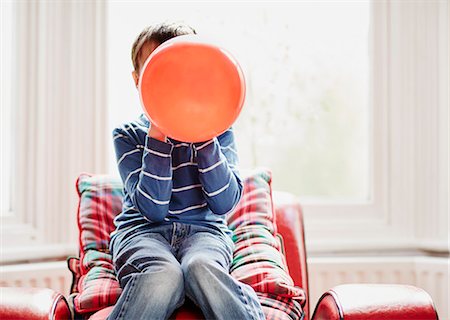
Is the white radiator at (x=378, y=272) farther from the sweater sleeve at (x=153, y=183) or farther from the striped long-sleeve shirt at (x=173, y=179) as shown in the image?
the sweater sleeve at (x=153, y=183)

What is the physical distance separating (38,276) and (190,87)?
1.16 metres

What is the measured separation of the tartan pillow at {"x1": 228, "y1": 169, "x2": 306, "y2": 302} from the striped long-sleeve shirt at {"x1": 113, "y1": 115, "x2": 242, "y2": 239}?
4.3 inches

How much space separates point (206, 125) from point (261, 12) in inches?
50.7

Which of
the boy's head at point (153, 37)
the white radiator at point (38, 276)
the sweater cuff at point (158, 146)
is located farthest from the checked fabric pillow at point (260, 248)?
the white radiator at point (38, 276)

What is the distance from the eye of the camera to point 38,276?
7.06 ft

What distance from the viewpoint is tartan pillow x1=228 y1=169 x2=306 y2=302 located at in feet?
5.21

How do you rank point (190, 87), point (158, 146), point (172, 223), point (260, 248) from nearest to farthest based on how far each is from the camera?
point (190, 87) → point (158, 146) → point (172, 223) → point (260, 248)

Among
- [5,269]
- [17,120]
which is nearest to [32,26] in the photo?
[17,120]

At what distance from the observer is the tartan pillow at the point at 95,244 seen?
1563 millimetres

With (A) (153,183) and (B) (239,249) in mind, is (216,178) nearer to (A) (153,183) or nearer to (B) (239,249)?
(A) (153,183)

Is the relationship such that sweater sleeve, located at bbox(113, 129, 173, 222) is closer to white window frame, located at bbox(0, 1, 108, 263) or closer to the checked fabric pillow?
the checked fabric pillow

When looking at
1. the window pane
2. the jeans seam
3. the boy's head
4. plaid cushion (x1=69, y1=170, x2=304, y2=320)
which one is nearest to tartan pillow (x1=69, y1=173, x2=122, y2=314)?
plaid cushion (x1=69, y1=170, x2=304, y2=320)

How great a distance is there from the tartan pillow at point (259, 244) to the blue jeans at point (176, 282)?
112 millimetres

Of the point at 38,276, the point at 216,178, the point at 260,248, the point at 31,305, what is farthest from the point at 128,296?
the point at 38,276
